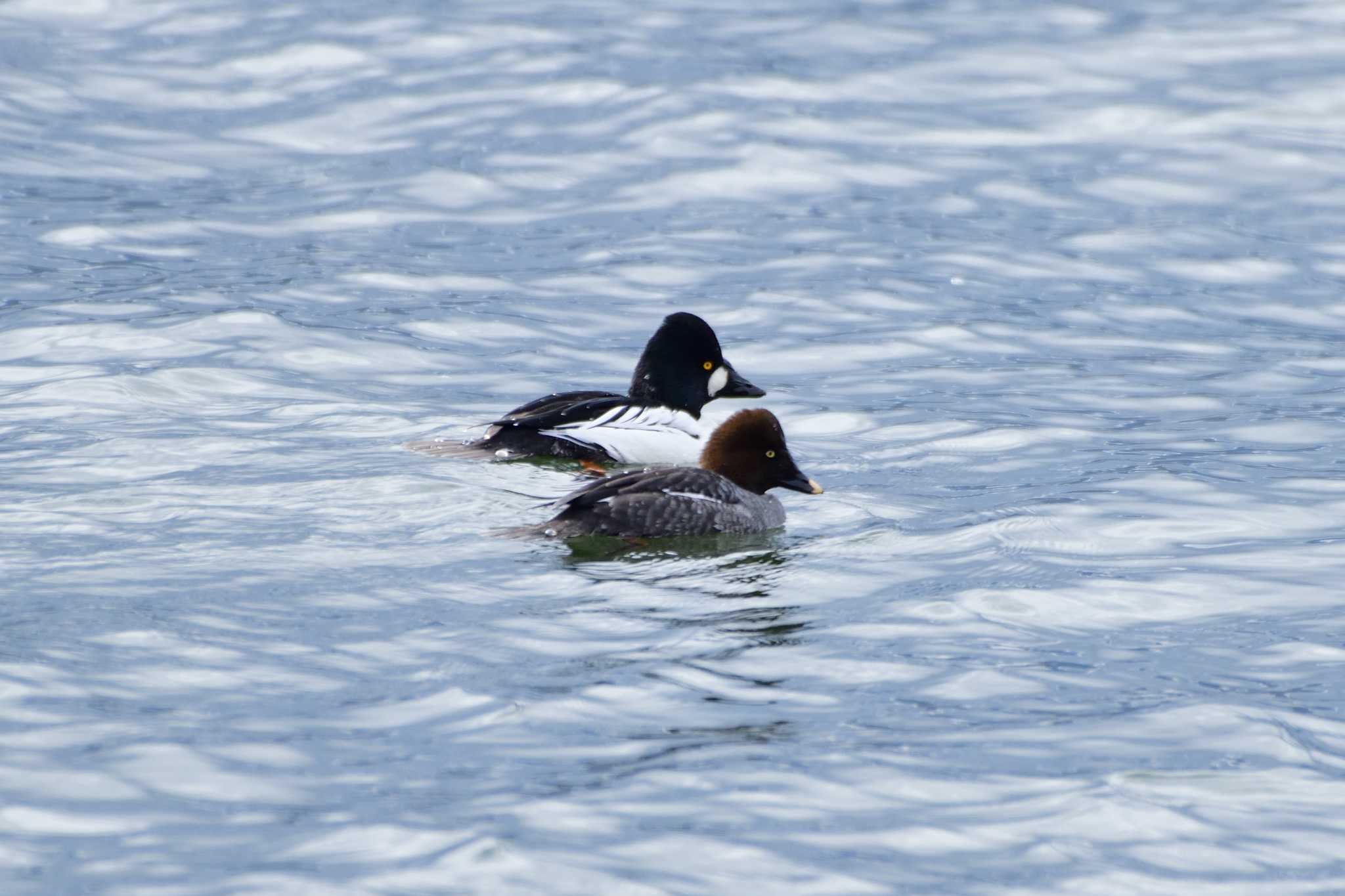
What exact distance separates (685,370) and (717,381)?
0.75 ft

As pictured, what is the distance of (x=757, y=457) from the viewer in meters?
10.3

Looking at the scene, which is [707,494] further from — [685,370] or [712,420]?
[712,420]

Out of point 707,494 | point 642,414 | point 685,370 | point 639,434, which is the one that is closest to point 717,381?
point 685,370

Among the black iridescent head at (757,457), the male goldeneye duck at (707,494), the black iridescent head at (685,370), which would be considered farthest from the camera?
the black iridescent head at (685,370)

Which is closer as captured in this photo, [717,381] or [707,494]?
[707,494]

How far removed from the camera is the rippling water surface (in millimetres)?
6289

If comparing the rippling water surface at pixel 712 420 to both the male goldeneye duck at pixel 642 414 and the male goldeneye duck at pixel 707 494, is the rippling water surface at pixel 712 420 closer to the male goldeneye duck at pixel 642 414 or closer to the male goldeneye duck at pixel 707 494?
the male goldeneye duck at pixel 707 494

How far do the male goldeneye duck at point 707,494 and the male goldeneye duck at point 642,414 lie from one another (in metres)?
0.84

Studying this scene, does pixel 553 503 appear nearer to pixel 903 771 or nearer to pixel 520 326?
pixel 903 771

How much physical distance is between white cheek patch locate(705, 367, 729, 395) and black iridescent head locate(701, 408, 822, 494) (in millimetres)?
1732

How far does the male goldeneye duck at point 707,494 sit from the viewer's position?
9344 millimetres

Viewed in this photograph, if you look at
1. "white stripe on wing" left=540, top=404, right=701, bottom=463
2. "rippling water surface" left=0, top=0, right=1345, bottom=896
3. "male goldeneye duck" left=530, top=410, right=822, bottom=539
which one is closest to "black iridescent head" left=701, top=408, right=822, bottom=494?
"male goldeneye duck" left=530, top=410, right=822, bottom=539

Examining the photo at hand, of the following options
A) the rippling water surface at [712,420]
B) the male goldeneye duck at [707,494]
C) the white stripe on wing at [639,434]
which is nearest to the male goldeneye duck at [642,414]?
the white stripe on wing at [639,434]

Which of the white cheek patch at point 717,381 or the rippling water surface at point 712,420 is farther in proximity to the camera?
the white cheek patch at point 717,381
